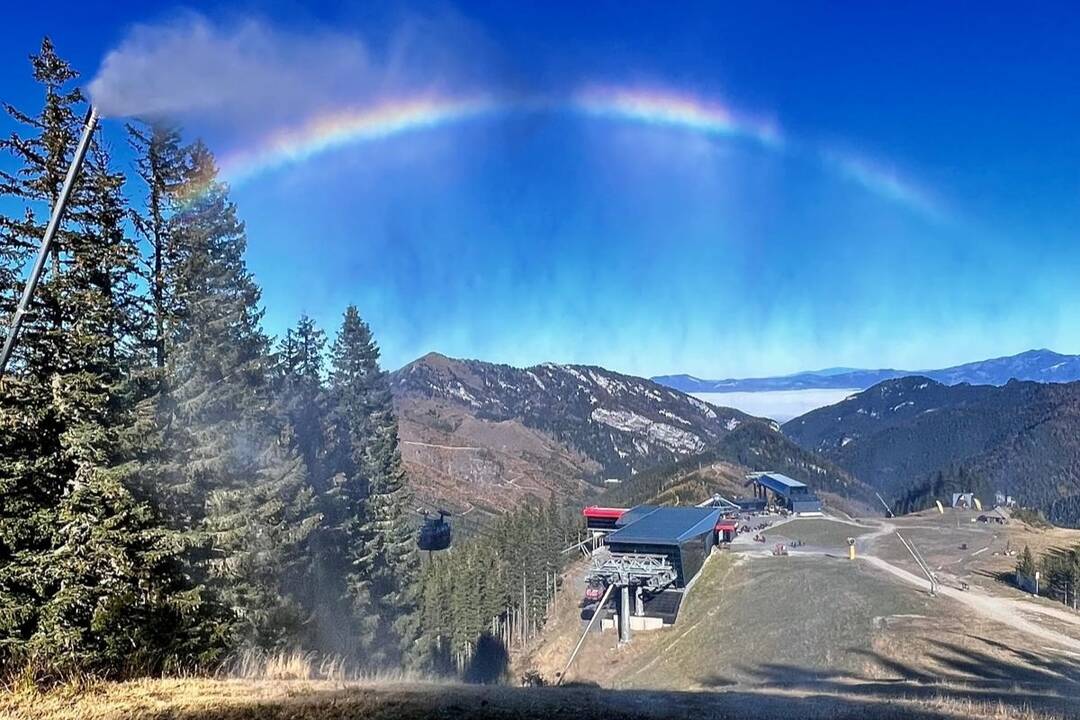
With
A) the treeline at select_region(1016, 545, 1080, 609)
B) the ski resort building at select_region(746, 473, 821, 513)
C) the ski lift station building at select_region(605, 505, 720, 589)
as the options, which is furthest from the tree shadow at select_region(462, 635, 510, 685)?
the ski resort building at select_region(746, 473, 821, 513)

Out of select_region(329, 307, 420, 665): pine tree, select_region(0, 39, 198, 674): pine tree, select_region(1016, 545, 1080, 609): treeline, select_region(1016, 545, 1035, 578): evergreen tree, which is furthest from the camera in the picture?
select_region(1016, 545, 1035, 578): evergreen tree

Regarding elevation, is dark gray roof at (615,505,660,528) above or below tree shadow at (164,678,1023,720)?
below

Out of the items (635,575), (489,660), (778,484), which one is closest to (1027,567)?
(635,575)

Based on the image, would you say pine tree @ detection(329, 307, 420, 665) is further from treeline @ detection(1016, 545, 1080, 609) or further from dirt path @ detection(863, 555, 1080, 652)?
treeline @ detection(1016, 545, 1080, 609)

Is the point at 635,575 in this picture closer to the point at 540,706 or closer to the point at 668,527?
the point at 668,527

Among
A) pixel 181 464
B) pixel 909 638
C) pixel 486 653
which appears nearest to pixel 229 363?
pixel 181 464

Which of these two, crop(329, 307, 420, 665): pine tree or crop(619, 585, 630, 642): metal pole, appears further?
crop(619, 585, 630, 642): metal pole

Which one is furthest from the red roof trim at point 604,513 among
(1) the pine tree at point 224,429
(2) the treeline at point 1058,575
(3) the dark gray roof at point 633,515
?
(1) the pine tree at point 224,429
